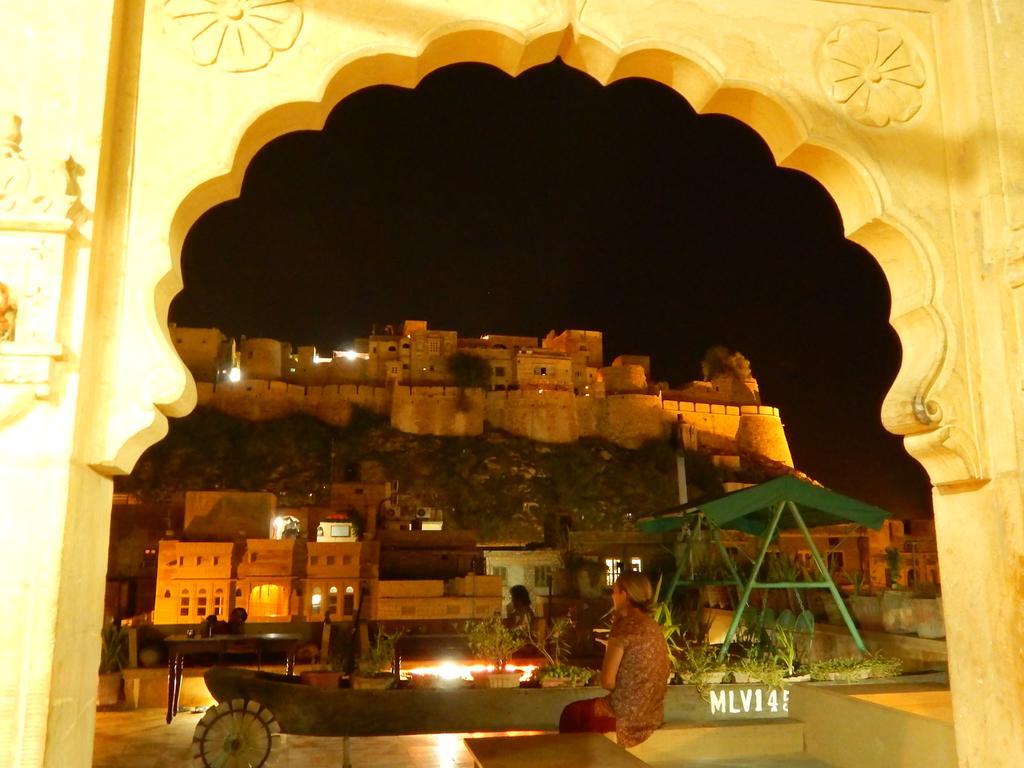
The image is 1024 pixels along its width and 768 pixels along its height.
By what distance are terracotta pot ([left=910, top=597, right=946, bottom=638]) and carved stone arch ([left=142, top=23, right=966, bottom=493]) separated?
592 cm

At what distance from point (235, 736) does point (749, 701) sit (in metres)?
3.83

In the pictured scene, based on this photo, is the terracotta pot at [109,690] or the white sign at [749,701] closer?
the white sign at [749,701]

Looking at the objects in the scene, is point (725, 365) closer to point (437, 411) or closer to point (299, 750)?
point (437, 411)

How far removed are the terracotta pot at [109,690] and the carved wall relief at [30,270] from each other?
7.27m

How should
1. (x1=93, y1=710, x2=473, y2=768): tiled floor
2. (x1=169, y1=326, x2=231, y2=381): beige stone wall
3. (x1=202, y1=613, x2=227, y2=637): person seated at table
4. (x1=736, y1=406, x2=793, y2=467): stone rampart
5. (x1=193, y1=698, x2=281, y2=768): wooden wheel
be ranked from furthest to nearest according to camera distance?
1. (x1=736, y1=406, x2=793, y2=467): stone rampart
2. (x1=169, y1=326, x2=231, y2=381): beige stone wall
3. (x1=202, y1=613, x2=227, y2=637): person seated at table
4. (x1=93, y1=710, x2=473, y2=768): tiled floor
5. (x1=193, y1=698, x2=281, y2=768): wooden wheel

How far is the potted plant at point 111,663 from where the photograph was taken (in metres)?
8.43

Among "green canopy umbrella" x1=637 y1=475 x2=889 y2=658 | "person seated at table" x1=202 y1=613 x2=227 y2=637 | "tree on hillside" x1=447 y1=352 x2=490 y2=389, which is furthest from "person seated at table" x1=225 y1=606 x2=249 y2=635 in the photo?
"tree on hillside" x1=447 y1=352 x2=490 y2=389

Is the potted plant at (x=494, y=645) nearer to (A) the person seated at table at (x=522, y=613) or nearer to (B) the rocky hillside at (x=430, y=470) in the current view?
(A) the person seated at table at (x=522, y=613)

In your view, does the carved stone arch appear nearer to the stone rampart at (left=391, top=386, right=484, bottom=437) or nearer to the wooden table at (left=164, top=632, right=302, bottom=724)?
the wooden table at (left=164, top=632, right=302, bottom=724)

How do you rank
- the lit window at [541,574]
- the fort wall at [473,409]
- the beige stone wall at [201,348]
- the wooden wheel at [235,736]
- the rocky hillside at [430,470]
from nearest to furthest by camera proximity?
the wooden wheel at [235,736] < the lit window at [541,574] < the rocky hillside at [430,470] < the beige stone wall at [201,348] < the fort wall at [473,409]

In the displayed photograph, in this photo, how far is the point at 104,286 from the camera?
8.84 feet

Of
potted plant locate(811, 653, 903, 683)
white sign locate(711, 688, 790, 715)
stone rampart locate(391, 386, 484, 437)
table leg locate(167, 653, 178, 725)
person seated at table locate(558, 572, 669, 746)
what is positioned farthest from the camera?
stone rampart locate(391, 386, 484, 437)

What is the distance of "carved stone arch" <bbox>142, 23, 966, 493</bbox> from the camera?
300cm

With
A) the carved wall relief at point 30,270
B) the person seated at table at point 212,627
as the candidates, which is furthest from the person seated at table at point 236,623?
the carved wall relief at point 30,270
